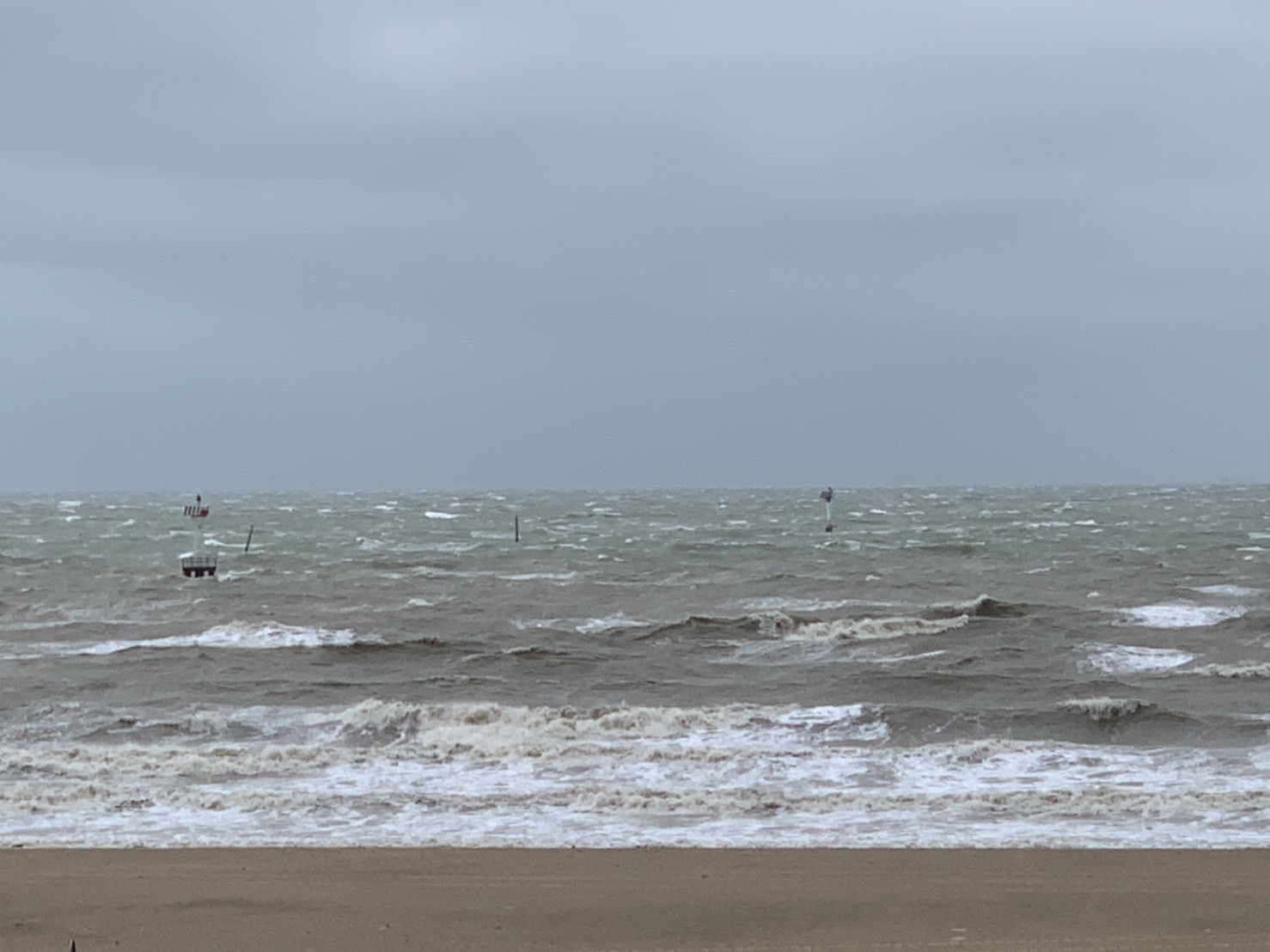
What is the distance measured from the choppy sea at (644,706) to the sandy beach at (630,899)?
33.6 inches

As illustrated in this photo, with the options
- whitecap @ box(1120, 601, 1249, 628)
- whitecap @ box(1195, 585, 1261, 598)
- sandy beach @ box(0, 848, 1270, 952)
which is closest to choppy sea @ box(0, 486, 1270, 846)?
whitecap @ box(1120, 601, 1249, 628)

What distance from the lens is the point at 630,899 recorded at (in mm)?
8609

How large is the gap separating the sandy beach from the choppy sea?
2.80 feet

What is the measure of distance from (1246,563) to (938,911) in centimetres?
4072

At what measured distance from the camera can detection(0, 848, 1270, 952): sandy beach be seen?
7812 mm

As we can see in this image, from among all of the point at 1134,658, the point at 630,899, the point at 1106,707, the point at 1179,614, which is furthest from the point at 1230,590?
the point at 630,899

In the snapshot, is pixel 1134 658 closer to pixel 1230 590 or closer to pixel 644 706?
pixel 644 706

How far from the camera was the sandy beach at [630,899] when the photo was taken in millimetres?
7812

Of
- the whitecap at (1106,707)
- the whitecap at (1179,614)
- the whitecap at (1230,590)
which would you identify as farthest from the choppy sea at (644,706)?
the whitecap at (1230,590)

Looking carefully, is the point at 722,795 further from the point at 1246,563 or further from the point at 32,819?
the point at 1246,563

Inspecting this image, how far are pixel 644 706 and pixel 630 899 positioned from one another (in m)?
9.57

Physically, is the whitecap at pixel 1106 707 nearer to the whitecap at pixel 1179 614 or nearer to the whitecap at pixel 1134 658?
the whitecap at pixel 1134 658

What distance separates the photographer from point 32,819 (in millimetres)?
11375

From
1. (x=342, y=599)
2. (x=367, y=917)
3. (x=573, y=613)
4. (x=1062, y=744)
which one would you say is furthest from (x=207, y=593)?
(x=367, y=917)
